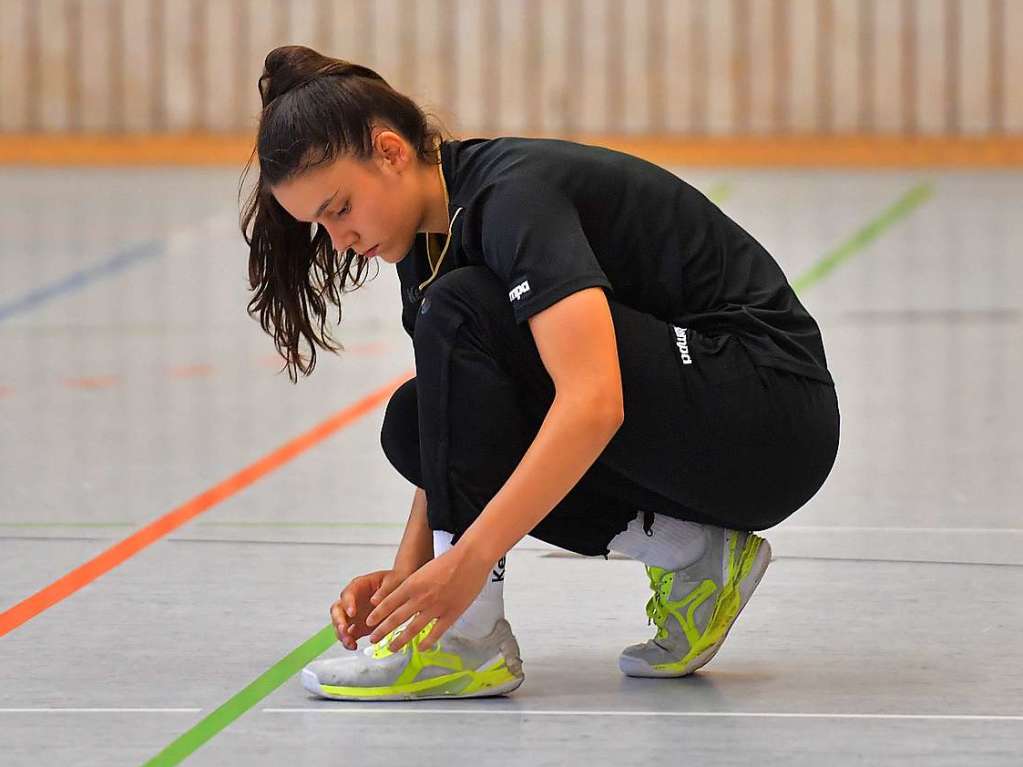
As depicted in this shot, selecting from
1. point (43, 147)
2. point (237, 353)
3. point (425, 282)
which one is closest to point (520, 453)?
point (425, 282)

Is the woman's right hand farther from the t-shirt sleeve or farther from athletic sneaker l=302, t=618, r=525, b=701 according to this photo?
the t-shirt sleeve

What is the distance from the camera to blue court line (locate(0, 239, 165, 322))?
430 cm

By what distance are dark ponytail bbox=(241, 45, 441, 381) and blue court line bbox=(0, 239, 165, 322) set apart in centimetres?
255

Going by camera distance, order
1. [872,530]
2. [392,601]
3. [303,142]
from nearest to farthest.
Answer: [392,601]
[303,142]
[872,530]

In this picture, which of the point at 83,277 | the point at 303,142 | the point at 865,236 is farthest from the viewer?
the point at 865,236

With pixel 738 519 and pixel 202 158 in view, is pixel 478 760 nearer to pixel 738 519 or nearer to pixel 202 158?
pixel 738 519

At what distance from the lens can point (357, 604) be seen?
1.70 metres

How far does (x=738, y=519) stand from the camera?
170 cm

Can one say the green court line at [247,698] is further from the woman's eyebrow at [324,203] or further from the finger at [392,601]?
the woman's eyebrow at [324,203]

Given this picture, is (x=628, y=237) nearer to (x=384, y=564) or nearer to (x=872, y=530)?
(x=384, y=564)

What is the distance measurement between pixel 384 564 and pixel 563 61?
19.0ft

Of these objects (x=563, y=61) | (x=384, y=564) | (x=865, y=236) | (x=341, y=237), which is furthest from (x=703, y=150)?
(x=341, y=237)

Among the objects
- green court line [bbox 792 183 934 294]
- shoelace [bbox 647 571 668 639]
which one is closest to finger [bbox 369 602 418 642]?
shoelace [bbox 647 571 668 639]

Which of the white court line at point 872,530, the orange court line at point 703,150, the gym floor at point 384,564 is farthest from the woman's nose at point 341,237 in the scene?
the orange court line at point 703,150
